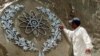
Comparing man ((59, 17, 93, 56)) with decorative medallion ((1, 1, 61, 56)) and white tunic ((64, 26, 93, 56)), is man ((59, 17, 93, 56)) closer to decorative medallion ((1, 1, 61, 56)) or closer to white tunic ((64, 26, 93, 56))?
white tunic ((64, 26, 93, 56))

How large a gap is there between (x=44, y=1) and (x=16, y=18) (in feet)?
2.25

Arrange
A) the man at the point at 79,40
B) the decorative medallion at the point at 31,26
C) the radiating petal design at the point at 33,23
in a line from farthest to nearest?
the radiating petal design at the point at 33,23
the decorative medallion at the point at 31,26
the man at the point at 79,40

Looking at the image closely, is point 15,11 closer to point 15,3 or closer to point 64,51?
point 15,3

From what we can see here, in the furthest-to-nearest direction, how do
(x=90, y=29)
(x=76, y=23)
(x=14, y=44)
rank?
(x=90, y=29) → (x=14, y=44) → (x=76, y=23)

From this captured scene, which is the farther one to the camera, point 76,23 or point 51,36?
point 51,36

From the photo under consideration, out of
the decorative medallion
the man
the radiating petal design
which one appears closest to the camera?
the man

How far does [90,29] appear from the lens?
7.23 m

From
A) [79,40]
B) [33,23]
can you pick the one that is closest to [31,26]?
[33,23]

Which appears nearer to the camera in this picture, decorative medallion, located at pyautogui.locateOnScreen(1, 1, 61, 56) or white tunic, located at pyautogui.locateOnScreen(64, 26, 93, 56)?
white tunic, located at pyautogui.locateOnScreen(64, 26, 93, 56)

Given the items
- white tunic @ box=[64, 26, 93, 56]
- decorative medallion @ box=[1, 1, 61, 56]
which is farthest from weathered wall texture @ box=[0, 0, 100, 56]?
white tunic @ box=[64, 26, 93, 56]

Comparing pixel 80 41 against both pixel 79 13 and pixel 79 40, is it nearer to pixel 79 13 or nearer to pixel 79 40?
pixel 79 40

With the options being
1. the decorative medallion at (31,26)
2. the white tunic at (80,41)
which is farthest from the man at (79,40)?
the decorative medallion at (31,26)

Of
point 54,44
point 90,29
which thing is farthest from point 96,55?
point 54,44

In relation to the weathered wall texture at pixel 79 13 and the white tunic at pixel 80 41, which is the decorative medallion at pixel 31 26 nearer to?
the weathered wall texture at pixel 79 13
